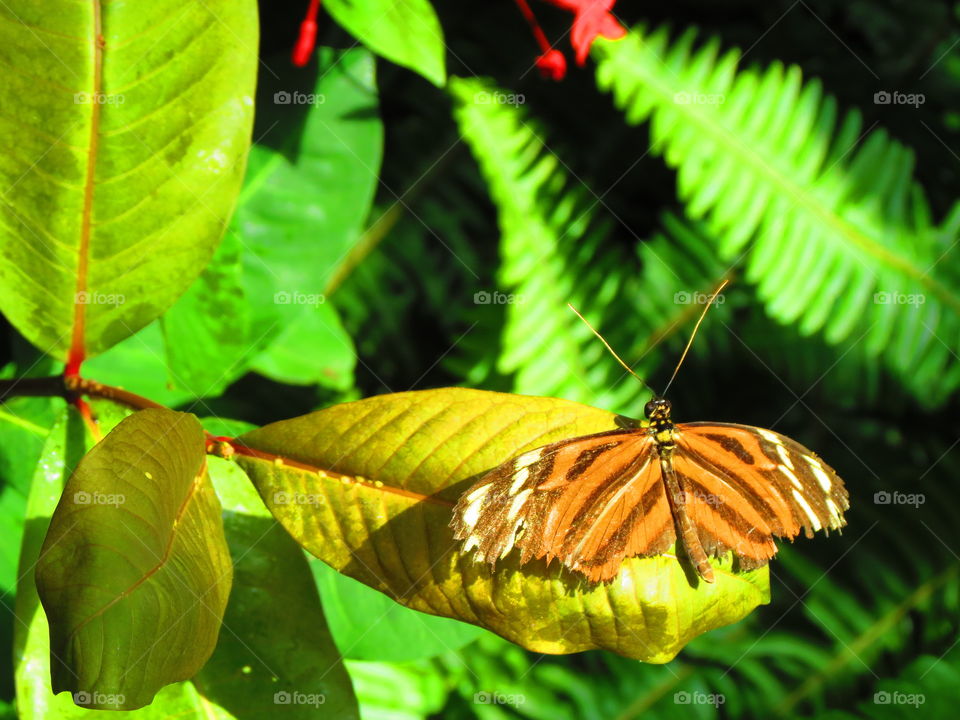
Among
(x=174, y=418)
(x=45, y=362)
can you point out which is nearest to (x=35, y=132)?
(x=174, y=418)

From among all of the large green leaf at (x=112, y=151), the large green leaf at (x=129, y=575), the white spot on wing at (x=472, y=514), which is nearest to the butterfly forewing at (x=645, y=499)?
the white spot on wing at (x=472, y=514)

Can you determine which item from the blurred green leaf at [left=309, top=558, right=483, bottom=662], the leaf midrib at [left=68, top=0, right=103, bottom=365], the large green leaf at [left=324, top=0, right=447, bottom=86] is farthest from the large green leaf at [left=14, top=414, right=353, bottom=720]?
the large green leaf at [left=324, top=0, right=447, bottom=86]

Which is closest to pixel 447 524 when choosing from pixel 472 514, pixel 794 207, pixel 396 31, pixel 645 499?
pixel 472 514

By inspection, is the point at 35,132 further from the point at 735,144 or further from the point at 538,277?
the point at 735,144

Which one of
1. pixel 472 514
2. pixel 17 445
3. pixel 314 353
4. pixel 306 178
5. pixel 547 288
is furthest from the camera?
pixel 547 288

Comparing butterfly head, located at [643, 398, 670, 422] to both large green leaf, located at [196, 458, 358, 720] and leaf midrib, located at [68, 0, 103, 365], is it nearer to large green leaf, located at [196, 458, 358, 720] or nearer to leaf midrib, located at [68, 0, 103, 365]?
large green leaf, located at [196, 458, 358, 720]

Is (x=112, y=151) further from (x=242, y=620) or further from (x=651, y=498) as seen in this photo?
(x=651, y=498)
